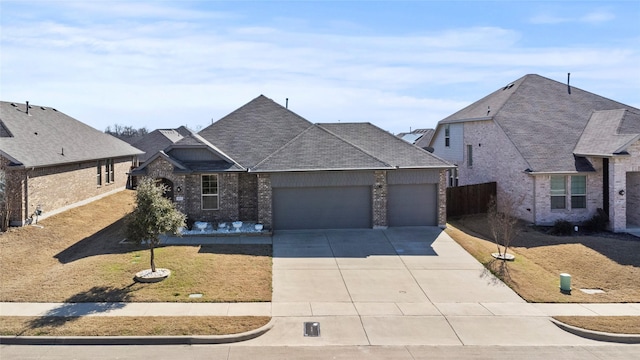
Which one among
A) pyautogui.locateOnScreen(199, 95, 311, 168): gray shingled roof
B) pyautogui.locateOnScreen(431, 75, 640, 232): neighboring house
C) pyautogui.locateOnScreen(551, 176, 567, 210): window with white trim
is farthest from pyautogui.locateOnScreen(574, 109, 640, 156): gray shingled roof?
pyautogui.locateOnScreen(199, 95, 311, 168): gray shingled roof

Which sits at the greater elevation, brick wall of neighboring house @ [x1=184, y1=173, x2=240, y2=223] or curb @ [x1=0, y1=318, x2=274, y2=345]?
brick wall of neighboring house @ [x1=184, y1=173, x2=240, y2=223]

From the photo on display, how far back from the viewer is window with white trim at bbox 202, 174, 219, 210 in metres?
21.9

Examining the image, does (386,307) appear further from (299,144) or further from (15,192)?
(15,192)

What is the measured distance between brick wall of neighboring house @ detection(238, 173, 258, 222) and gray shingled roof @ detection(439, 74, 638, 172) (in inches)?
547

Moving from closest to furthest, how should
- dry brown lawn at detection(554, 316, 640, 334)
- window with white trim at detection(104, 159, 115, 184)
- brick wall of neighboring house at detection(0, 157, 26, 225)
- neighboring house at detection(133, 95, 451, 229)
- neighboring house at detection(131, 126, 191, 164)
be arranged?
dry brown lawn at detection(554, 316, 640, 334)
brick wall of neighboring house at detection(0, 157, 26, 225)
neighboring house at detection(133, 95, 451, 229)
window with white trim at detection(104, 159, 115, 184)
neighboring house at detection(131, 126, 191, 164)

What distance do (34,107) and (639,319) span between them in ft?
104

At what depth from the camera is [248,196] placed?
22297 millimetres

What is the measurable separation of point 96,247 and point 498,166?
69.5ft

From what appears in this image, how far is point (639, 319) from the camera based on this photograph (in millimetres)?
12992

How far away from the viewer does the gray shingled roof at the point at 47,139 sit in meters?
21.1

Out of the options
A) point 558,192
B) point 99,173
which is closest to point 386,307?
point 558,192

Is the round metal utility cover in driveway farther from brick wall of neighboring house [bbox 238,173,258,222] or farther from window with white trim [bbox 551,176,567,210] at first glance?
window with white trim [bbox 551,176,567,210]

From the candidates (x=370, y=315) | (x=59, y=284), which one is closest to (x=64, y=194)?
(x=59, y=284)

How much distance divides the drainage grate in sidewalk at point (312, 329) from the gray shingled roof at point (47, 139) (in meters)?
15.1
